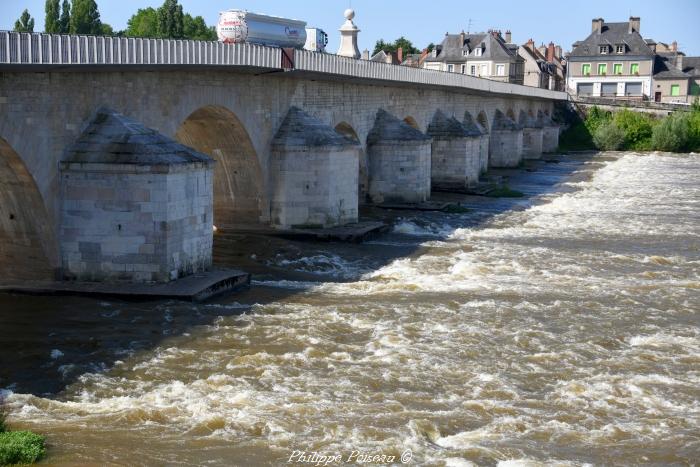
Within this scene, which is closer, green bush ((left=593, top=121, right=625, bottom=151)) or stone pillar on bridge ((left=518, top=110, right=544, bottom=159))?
stone pillar on bridge ((left=518, top=110, right=544, bottom=159))

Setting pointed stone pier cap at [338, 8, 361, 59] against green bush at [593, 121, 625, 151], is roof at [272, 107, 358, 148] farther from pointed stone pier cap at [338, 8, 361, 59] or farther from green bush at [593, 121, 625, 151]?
green bush at [593, 121, 625, 151]

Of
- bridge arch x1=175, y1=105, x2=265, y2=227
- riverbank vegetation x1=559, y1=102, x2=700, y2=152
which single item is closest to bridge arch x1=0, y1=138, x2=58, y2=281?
bridge arch x1=175, y1=105, x2=265, y2=227

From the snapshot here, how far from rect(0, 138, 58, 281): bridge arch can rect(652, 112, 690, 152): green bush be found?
2061 inches

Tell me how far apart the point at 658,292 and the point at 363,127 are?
50.1ft

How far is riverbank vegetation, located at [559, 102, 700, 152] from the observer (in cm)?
6259

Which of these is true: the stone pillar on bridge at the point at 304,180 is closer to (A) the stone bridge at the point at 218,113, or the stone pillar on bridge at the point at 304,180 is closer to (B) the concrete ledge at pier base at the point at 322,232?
(A) the stone bridge at the point at 218,113

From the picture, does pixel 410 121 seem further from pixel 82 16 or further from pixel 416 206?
pixel 82 16

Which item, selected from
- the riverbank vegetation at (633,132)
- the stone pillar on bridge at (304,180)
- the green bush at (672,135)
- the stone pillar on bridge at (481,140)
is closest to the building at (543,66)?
the riverbank vegetation at (633,132)

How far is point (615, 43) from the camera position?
87.2 metres

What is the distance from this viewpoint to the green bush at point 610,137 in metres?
65.6

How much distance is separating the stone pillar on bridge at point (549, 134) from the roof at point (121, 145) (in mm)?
50621

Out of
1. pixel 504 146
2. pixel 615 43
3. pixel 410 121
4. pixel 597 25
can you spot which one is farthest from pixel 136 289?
pixel 597 25

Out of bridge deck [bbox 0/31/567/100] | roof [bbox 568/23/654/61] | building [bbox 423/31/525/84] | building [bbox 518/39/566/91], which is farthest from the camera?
building [bbox 518/39/566/91]

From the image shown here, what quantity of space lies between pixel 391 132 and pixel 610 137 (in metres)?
37.5
